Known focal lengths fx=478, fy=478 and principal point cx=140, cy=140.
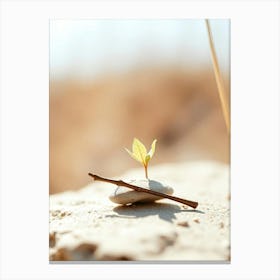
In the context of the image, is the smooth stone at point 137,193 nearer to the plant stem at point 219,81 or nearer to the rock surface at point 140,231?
the rock surface at point 140,231

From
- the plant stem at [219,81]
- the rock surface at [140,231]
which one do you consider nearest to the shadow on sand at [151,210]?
the rock surface at [140,231]

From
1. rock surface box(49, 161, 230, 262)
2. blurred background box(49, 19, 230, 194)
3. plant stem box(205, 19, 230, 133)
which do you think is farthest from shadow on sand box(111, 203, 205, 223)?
blurred background box(49, 19, 230, 194)

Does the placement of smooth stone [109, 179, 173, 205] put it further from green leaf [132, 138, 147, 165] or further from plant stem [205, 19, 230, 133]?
plant stem [205, 19, 230, 133]

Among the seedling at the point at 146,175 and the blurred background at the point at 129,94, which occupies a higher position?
the blurred background at the point at 129,94
